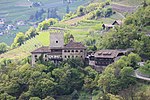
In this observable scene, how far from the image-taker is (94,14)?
8594cm

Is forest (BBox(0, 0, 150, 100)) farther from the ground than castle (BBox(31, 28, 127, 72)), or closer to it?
closer to it

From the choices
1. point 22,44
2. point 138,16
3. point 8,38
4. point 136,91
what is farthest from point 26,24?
point 136,91

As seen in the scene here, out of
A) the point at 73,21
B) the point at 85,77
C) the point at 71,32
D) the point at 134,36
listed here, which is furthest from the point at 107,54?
the point at 73,21

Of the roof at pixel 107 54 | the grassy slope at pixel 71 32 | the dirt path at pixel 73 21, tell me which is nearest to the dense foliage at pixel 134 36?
the roof at pixel 107 54

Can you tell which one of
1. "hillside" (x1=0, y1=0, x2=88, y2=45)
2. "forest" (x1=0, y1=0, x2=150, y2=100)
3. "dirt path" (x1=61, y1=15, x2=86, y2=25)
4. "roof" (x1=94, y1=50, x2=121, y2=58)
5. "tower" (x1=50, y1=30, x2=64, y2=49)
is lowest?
"forest" (x1=0, y1=0, x2=150, y2=100)

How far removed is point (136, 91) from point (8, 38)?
98545 millimetres

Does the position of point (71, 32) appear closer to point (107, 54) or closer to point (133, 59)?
point (107, 54)

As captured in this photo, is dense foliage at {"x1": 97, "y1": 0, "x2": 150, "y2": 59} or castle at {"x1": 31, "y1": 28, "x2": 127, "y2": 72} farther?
castle at {"x1": 31, "y1": 28, "x2": 127, "y2": 72}

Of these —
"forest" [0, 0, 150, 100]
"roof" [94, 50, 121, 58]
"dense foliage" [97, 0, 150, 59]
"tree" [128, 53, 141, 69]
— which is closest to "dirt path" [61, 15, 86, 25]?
"dense foliage" [97, 0, 150, 59]

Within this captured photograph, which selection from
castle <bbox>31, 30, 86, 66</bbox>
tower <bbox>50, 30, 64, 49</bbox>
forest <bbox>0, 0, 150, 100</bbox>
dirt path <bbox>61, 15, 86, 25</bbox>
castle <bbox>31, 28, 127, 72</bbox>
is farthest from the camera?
dirt path <bbox>61, 15, 86, 25</bbox>

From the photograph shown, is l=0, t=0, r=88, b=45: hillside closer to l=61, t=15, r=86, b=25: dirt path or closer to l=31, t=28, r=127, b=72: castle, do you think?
l=61, t=15, r=86, b=25: dirt path

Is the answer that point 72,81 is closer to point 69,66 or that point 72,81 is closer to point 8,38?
point 69,66

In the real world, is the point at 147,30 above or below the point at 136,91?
above

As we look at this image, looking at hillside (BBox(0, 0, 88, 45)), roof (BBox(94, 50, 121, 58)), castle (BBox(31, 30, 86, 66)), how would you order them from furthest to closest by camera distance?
hillside (BBox(0, 0, 88, 45)) < castle (BBox(31, 30, 86, 66)) < roof (BBox(94, 50, 121, 58))
